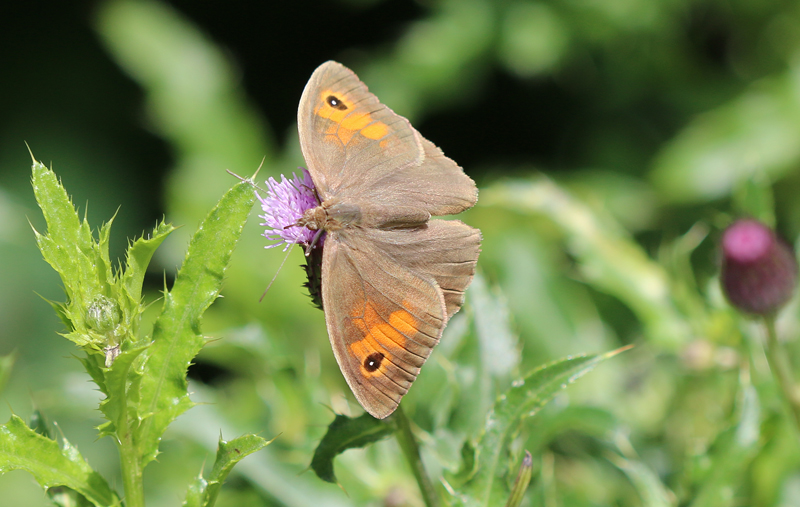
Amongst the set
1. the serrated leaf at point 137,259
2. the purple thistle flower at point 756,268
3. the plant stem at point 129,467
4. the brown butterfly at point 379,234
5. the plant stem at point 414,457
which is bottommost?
the purple thistle flower at point 756,268

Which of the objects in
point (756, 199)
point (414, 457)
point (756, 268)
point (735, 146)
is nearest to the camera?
point (414, 457)

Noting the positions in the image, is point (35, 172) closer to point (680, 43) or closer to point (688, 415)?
point (688, 415)

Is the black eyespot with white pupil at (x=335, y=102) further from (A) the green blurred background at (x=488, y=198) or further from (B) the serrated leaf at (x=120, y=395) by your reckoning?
(B) the serrated leaf at (x=120, y=395)

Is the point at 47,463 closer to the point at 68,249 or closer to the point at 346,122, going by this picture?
the point at 68,249

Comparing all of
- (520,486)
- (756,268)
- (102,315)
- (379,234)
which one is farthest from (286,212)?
(756,268)

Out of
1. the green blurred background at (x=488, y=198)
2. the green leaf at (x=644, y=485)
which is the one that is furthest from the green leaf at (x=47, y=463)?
the green leaf at (x=644, y=485)

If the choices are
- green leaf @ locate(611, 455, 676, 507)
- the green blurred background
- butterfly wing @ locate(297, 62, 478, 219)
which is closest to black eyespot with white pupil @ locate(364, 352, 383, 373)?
the green blurred background

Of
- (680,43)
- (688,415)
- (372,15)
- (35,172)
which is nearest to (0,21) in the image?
(372,15)
